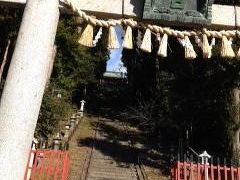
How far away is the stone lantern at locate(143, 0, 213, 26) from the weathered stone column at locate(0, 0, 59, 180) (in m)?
1.09

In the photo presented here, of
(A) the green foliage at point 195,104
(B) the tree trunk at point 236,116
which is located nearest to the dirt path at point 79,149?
(A) the green foliage at point 195,104

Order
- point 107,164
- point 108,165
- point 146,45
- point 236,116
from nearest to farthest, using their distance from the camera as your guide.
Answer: point 146,45
point 236,116
point 108,165
point 107,164

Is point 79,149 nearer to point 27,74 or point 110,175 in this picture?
point 110,175

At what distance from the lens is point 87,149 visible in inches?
745

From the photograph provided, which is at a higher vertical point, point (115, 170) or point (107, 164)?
point (107, 164)

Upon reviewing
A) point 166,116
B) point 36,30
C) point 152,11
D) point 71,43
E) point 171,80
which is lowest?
point 36,30

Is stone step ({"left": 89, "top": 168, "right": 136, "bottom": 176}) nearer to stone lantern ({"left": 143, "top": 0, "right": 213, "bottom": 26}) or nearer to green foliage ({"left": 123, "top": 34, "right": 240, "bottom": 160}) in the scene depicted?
green foliage ({"left": 123, "top": 34, "right": 240, "bottom": 160})

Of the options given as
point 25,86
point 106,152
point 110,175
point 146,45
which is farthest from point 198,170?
point 106,152

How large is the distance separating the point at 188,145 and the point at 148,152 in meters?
1.78

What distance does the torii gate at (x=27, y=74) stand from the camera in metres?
4.54

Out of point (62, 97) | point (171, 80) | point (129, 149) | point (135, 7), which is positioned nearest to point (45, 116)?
point (62, 97)

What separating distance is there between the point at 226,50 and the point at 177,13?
710 millimetres

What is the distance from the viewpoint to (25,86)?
465 cm

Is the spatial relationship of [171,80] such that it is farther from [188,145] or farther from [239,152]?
[239,152]
